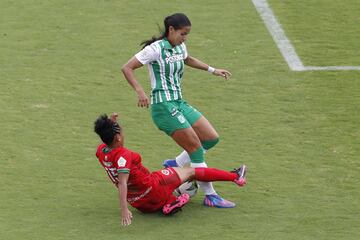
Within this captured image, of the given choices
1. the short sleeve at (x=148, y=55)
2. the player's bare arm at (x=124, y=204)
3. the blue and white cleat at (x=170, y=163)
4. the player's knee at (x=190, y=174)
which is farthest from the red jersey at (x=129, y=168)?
the short sleeve at (x=148, y=55)

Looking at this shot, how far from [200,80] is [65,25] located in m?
2.66

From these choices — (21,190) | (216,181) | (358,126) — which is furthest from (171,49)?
(358,126)

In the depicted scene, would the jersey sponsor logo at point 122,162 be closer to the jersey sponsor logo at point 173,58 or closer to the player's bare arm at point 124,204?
the player's bare arm at point 124,204

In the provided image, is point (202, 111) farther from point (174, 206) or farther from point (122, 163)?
point (122, 163)

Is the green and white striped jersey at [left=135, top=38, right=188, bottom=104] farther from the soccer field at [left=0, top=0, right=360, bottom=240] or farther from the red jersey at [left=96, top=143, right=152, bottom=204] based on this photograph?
the soccer field at [left=0, top=0, right=360, bottom=240]

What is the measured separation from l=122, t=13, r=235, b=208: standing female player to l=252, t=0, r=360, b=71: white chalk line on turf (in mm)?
3816

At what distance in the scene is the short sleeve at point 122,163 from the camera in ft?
30.2

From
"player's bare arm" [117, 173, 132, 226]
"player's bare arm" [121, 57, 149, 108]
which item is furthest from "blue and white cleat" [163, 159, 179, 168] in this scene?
"player's bare arm" [117, 173, 132, 226]

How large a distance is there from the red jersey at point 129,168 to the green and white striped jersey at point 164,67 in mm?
757

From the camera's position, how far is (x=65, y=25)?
14.7 metres

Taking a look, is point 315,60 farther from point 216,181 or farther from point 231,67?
point 216,181

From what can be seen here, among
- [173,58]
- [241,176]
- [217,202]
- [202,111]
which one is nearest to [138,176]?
[217,202]

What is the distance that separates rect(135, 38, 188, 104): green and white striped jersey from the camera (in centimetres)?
976

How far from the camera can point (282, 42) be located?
1428 centimetres
